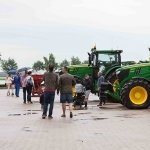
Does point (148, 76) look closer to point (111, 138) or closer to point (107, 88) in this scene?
point (107, 88)

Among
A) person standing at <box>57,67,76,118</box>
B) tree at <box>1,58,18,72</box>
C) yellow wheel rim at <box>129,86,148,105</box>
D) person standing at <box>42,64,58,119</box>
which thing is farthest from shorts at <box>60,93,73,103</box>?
tree at <box>1,58,18,72</box>

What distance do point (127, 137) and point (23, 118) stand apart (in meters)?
5.49

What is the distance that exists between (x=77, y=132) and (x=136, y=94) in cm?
759

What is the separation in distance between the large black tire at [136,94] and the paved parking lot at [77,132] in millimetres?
2699

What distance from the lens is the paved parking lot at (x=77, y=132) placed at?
9.80m

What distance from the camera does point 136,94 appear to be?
1908 cm

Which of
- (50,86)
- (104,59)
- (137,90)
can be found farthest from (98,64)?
(50,86)

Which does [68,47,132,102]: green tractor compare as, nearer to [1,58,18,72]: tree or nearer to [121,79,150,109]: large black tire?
[121,79,150,109]: large black tire

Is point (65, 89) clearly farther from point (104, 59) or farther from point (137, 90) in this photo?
point (104, 59)

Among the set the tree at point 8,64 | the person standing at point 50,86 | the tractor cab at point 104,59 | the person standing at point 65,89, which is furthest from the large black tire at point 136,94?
the tree at point 8,64

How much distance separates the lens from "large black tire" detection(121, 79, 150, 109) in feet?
62.1

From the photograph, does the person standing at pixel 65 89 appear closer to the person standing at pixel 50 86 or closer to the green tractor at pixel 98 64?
the person standing at pixel 50 86

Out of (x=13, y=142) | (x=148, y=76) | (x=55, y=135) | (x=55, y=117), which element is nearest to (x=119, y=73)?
(x=148, y=76)

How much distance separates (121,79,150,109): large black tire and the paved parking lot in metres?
2.70
